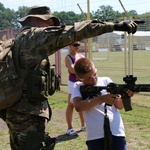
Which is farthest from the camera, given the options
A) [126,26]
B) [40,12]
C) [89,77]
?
[40,12]

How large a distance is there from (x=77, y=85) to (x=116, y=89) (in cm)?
52

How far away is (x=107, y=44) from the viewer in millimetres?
11102

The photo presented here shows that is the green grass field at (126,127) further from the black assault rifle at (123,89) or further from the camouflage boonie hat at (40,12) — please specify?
the camouflage boonie hat at (40,12)

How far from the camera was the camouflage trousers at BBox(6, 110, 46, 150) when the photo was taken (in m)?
2.93

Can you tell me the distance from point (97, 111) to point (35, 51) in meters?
0.77

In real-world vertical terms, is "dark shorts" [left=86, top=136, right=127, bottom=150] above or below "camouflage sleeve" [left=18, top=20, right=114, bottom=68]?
below

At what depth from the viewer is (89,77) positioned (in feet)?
9.27

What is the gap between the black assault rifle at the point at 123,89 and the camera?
242 centimetres

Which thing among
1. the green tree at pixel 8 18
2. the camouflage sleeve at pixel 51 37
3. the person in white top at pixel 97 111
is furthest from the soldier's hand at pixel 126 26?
the green tree at pixel 8 18

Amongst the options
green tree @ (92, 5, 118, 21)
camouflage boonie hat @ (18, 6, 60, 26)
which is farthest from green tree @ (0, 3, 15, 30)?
camouflage boonie hat @ (18, 6, 60, 26)

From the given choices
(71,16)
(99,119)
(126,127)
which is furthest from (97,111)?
(71,16)

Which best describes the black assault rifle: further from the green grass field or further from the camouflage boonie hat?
the green grass field

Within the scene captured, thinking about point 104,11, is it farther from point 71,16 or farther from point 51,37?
point 51,37

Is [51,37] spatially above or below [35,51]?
above
